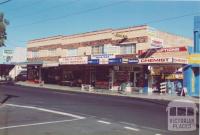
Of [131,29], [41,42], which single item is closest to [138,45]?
[131,29]

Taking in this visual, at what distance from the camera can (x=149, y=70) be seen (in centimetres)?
3794

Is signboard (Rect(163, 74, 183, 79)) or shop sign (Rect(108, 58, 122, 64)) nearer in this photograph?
signboard (Rect(163, 74, 183, 79))

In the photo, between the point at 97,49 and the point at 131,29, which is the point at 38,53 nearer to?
the point at 97,49

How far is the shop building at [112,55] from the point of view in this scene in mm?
38375

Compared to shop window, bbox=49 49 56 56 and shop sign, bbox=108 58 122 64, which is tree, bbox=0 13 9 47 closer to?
shop sign, bbox=108 58 122 64

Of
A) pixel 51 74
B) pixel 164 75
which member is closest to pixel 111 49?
pixel 164 75

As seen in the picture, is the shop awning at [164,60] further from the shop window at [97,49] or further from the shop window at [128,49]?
the shop window at [97,49]

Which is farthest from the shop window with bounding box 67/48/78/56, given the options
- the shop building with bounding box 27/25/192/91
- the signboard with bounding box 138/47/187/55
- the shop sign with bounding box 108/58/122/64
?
the signboard with bounding box 138/47/187/55

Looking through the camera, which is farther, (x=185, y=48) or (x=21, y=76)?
(x=21, y=76)

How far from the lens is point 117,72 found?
4297 cm

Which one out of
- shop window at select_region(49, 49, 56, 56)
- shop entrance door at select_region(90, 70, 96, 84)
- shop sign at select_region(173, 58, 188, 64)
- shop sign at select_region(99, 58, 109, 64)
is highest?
shop window at select_region(49, 49, 56, 56)

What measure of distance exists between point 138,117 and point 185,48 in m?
20.6

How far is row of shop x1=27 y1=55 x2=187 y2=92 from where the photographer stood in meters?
36.3

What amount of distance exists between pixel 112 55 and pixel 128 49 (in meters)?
2.39
